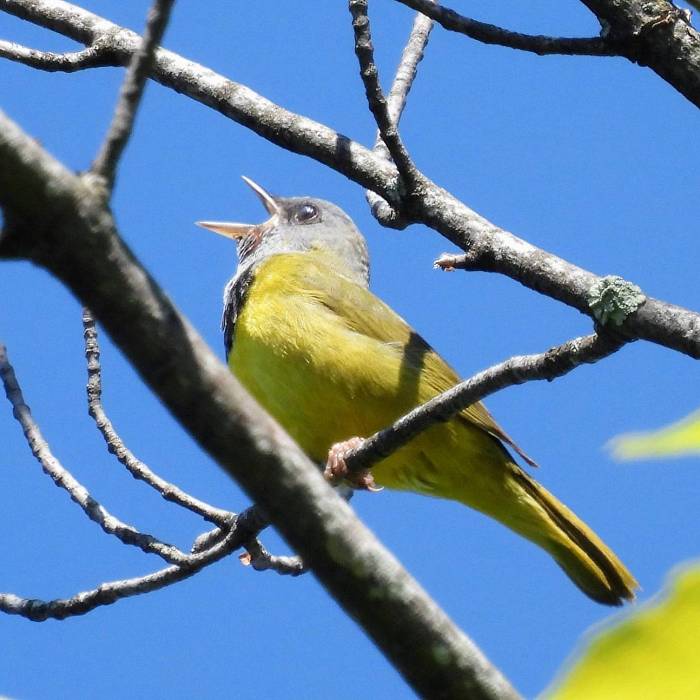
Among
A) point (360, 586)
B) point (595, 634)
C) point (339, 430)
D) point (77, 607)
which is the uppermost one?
point (339, 430)

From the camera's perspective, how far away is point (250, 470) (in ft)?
3.81

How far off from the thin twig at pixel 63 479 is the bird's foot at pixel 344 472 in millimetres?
664

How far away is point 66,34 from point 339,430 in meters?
2.19

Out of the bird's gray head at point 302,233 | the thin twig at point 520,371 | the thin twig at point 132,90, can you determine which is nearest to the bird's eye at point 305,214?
the bird's gray head at point 302,233

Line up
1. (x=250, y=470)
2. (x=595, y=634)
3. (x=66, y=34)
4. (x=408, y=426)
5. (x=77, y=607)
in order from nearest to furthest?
(x=595, y=634), (x=250, y=470), (x=408, y=426), (x=77, y=607), (x=66, y=34)

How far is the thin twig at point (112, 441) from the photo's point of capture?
4.23 m

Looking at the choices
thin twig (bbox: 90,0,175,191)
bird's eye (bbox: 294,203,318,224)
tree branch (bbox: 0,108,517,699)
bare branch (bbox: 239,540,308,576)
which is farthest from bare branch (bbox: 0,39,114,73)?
tree branch (bbox: 0,108,517,699)

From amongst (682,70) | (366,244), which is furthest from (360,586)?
(366,244)

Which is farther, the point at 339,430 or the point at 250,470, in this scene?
the point at 339,430

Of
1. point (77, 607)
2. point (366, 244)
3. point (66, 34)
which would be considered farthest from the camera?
point (366, 244)

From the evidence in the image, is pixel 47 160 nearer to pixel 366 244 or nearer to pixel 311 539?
pixel 311 539

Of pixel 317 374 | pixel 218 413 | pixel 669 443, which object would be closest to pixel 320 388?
pixel 317 374

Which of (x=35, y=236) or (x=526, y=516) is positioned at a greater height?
(x=526, y=516)

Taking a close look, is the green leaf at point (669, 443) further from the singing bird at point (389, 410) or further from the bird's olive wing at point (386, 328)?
the bird's olive wing at point (386, 328)
